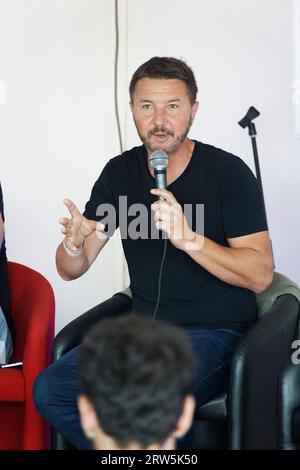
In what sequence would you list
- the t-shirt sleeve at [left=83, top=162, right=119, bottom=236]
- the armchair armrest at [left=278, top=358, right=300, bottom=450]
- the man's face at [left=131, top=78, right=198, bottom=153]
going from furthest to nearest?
the t-shirt sleeve at [left=83, top=162, right=119, bottom=236] < the man's face at [left=131, top=78, right=198, bottom=153] < the armchair armrest at [left=278, top=358, right=300, bottom=450]

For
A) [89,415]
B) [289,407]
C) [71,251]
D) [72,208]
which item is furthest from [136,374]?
[71,251]

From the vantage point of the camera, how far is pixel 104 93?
12.5 feet

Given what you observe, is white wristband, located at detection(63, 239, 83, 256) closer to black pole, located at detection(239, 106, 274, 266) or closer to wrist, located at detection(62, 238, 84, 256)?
wrist, located at detection(62, 238, 84, 256)

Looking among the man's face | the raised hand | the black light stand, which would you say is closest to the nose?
the man's face

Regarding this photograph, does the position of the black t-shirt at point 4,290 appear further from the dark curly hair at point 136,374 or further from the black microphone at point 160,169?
the dark curly hair at point 136,374

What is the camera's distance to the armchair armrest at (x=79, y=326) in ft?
8.27

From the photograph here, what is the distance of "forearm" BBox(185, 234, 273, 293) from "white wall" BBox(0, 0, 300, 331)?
1333 mm

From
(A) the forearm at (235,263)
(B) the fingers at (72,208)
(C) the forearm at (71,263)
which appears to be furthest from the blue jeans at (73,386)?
(B) the fingers at (72,208)

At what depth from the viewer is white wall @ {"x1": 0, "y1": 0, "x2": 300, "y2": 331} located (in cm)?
368

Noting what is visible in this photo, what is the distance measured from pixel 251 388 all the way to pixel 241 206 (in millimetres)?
540

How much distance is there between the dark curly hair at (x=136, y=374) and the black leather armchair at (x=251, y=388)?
1007mm

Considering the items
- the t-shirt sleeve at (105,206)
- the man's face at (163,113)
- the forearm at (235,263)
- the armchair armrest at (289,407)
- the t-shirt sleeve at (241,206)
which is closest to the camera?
the armchair armrest at (289,407)
